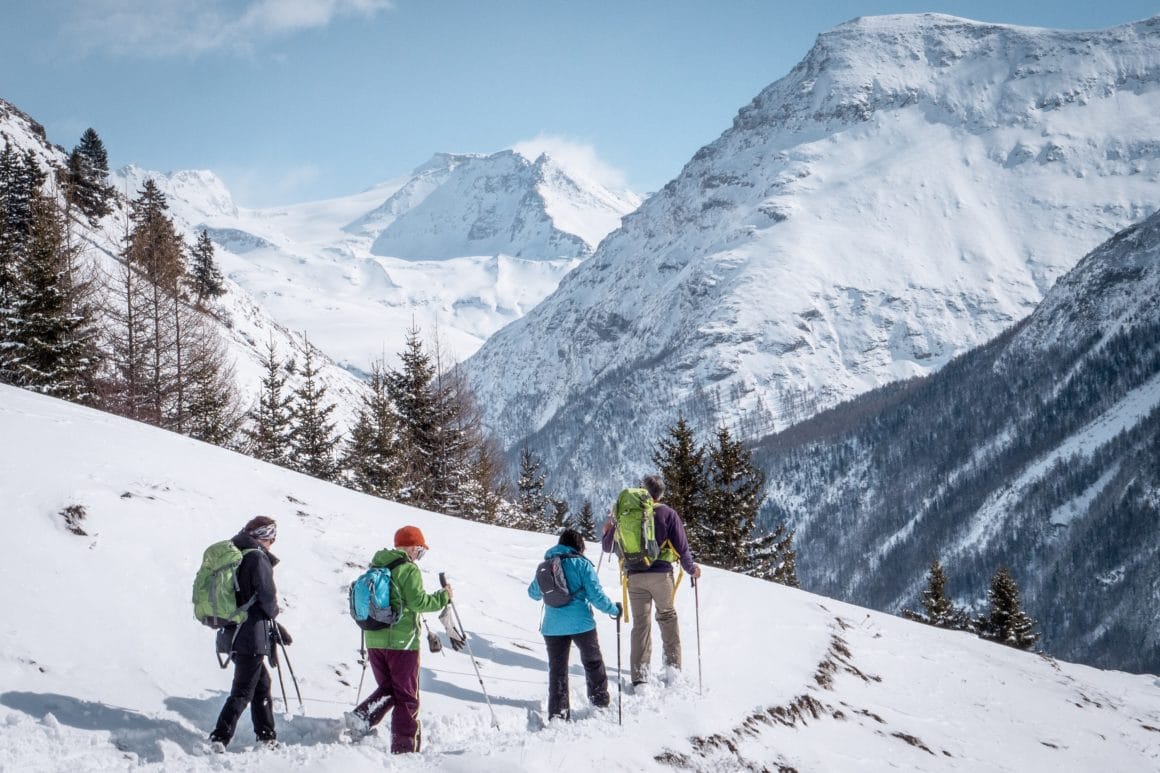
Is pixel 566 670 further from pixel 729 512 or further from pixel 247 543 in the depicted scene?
pixel 729 512

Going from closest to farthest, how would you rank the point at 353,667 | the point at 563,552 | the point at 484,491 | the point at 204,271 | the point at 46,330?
the point at 563,552, the point at 353,667, the point at 46,330, the point at 484,491, the point at 204,271

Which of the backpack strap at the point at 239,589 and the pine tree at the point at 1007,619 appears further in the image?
the pine tree at the point at 1007,619

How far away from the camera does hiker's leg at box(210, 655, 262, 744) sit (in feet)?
23.7

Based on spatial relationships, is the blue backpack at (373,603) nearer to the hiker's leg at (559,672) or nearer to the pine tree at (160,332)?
the hiker's leg at (559,672)

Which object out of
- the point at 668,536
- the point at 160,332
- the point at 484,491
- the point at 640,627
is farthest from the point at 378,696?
the point at 484,491

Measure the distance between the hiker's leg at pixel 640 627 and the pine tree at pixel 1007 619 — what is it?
4299cm

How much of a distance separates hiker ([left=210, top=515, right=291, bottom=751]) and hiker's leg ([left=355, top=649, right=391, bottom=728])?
2.87 ft

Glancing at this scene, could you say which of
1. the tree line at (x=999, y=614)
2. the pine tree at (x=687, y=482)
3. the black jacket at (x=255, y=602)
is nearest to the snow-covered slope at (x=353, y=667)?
the black jacket at (x=255, y=602)

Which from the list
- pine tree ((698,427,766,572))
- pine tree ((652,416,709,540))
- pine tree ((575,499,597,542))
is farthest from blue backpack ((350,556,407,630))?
pine tree ((575,499,597,542))

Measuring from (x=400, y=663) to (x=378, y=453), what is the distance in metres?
25.1

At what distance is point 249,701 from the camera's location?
7.41 metres

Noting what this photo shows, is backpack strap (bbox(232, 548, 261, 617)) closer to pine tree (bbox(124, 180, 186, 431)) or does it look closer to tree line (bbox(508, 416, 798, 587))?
pine tree (bbox(124, 180, 186, 431))

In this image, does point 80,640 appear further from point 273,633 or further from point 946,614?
point 946,614

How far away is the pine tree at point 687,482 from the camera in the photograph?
33.9 m
